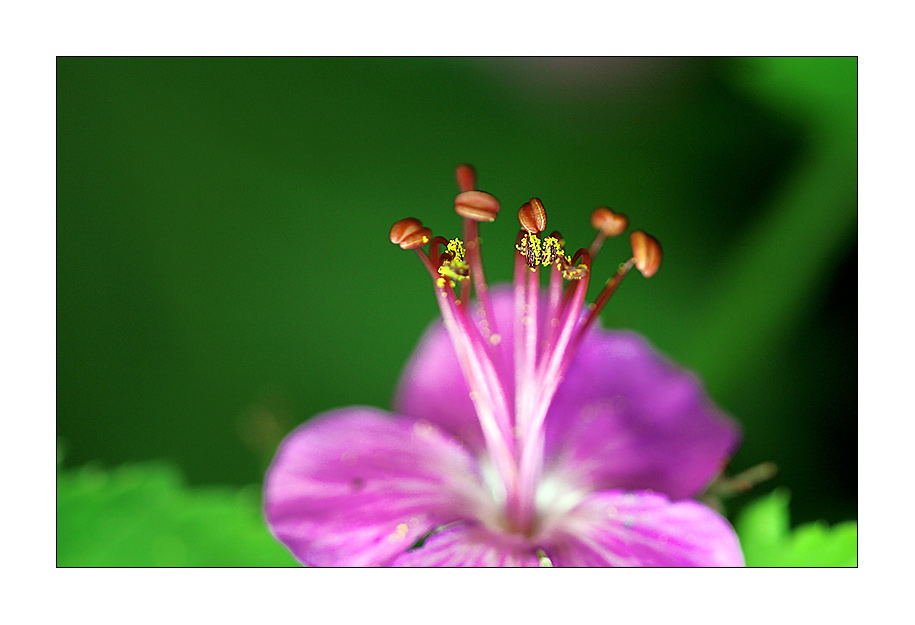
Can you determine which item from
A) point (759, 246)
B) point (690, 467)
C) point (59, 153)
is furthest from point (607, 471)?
point (59, 153)

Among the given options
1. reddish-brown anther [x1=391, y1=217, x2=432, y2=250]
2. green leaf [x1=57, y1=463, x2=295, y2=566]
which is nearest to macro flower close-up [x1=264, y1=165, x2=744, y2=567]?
reddish-brown anther [x1=391, y1=217, x2=432, y2=250]

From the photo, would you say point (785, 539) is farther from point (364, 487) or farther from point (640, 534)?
point (364, 487)

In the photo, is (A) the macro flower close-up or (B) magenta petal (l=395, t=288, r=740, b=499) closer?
(A) the macro flower close-up

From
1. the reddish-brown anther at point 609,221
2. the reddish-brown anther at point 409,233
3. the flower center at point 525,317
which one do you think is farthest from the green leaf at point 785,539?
the reddish-brown anther at point 409,233

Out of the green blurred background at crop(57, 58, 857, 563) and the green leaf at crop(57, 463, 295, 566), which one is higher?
the green blurred background at crop(57, 58, 857, 563)

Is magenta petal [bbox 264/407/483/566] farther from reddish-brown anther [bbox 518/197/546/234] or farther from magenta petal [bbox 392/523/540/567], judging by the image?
reddish-brown anther [bbox 518/197/546/234]

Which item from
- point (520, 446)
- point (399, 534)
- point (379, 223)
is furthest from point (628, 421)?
point (379, 223)

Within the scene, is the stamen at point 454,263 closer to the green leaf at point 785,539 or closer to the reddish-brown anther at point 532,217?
the reddish-brown anther at point 532,217

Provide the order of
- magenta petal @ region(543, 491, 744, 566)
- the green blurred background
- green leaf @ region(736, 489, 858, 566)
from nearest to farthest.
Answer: magenta petal @ region(543, 491, 744, 566) < green leaf @ region(736, 489, 858, 566) < the green blurred background
